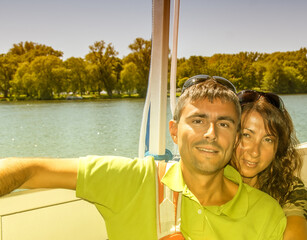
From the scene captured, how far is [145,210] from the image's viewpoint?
104cm

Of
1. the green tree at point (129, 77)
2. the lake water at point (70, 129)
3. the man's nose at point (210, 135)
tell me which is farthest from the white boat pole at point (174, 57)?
the lake water at point (70, 129)

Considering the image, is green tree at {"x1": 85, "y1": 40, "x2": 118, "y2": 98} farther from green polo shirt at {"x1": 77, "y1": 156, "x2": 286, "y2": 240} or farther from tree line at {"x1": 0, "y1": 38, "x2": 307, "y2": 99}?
green polo shirt at {"x1": 77, "y1": 156, "x2": 286, "y2": 240}

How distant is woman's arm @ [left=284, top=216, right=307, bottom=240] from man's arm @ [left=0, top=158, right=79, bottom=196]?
30.7 inches

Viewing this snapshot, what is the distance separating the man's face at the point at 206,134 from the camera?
108cm

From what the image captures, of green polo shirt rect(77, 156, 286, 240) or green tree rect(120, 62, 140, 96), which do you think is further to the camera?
green tree rect(120, 62, 140, 96)

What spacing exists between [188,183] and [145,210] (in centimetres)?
22

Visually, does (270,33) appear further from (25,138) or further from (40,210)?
(40,210)

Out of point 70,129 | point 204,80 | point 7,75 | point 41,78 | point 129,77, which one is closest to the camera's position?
point 204,80

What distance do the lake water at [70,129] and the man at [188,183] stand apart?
16.2 metres

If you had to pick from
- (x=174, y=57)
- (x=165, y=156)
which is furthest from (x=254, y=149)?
(x=174, y=57)

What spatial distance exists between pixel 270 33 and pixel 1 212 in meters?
29.3

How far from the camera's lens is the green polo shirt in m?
1.04

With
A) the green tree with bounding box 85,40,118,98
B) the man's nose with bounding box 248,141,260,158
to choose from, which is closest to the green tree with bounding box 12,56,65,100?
the green tree with bounding box 85,40,118,98

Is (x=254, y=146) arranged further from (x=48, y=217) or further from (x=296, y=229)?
(x=48, y=217)
